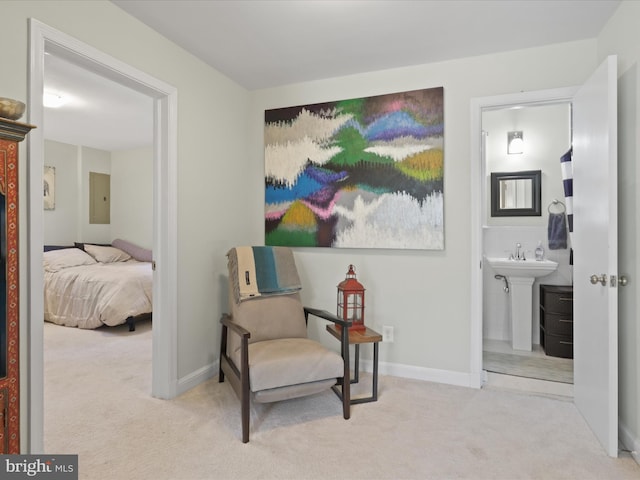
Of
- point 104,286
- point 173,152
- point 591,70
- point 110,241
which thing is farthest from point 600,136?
point 110,241

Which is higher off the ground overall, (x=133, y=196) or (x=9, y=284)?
(x=133, y=196)

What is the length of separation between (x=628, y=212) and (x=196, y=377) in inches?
117

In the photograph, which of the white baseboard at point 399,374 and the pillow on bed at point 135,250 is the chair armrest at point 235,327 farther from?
the pillow on bed at point 135,250

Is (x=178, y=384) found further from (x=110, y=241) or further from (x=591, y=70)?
(x=110, y=241)

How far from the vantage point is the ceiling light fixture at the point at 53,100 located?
3.88 metres

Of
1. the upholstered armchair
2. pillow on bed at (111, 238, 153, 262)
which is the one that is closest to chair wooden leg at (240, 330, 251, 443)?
the upholstered armchair

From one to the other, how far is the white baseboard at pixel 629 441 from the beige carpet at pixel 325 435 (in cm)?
4

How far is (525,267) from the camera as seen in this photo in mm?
3676

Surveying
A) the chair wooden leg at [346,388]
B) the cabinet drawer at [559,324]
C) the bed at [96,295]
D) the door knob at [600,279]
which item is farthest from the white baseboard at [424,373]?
the bed at [96,295]

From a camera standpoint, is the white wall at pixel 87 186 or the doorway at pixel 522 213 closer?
the doorway at pixel 522 213

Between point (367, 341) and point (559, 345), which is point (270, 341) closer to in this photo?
point (367, 341)

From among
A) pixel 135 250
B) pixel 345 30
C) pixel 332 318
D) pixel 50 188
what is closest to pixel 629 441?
pixel 332 318

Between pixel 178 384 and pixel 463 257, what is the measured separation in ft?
7.44

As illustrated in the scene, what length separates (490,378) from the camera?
121 inches
